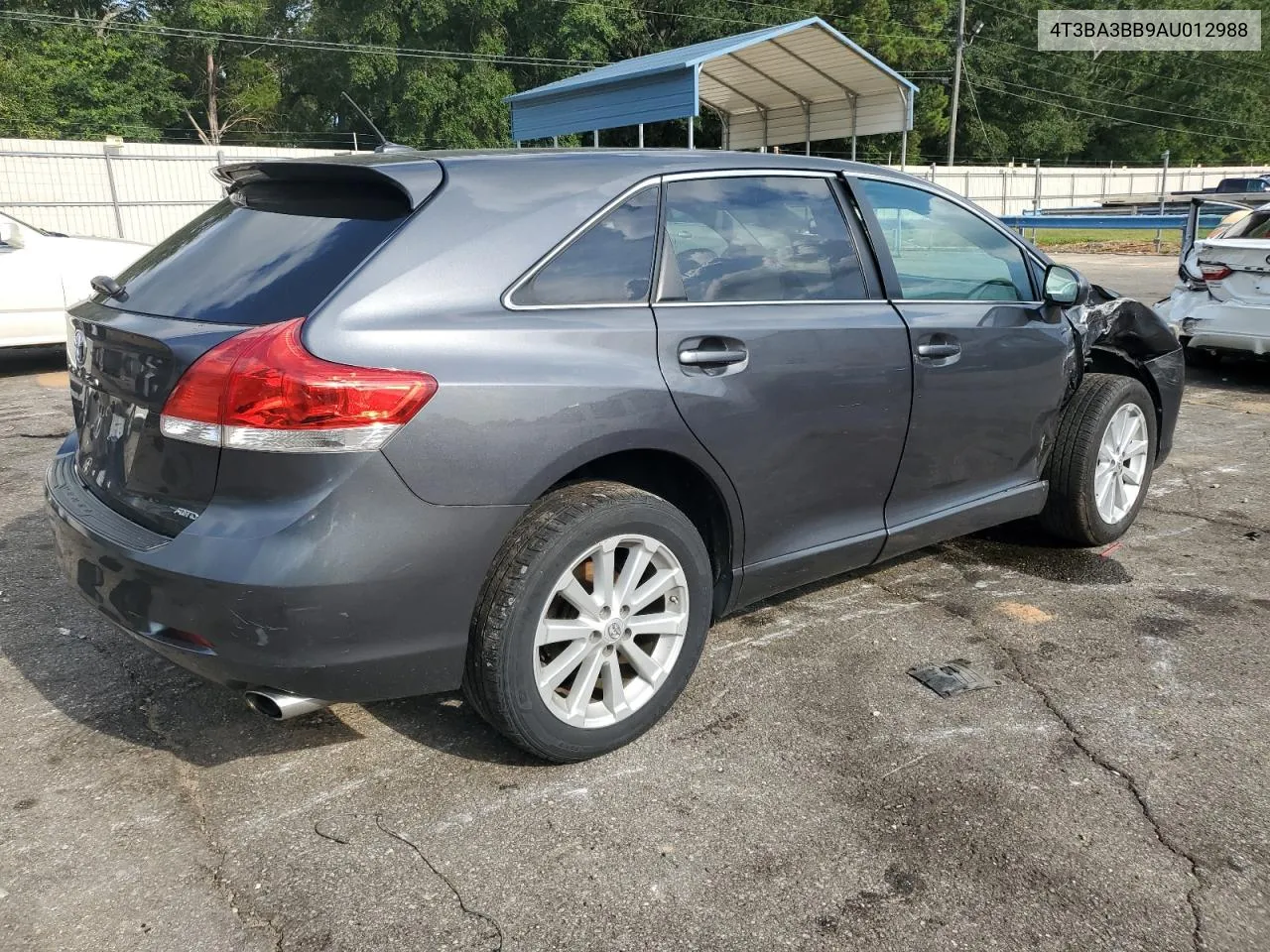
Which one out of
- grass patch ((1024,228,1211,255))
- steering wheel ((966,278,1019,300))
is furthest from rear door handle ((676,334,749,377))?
grass patch ((1024,228,1211,255))

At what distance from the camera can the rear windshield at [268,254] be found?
256 cm

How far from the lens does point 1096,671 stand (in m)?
3.45

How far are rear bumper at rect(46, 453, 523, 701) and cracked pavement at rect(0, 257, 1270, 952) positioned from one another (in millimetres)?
408

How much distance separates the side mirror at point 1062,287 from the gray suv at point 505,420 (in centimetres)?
67

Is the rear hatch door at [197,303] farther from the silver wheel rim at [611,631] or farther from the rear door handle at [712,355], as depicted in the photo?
the silver wheel rim at [611,631]

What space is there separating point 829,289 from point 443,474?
59.3 inches

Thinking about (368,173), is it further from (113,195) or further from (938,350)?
(113,195)

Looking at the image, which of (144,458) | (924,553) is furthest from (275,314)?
(924,553)

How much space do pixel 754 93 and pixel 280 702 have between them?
22.4 m

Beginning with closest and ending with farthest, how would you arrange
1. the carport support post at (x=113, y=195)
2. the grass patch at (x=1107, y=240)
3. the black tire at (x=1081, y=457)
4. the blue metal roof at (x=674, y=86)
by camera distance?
1. the black tire at (x=1081, y=457)
2. the carport support post at (x=113, y=195)
3. the blue metal roof at (x=674, y=86)
4. the grass patch at (x=1107, y=240)

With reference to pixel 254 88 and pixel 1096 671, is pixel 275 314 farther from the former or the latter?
pixel 254 88

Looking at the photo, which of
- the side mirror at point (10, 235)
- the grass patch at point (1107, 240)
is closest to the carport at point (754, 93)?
the grass patch at point (1107, 240)

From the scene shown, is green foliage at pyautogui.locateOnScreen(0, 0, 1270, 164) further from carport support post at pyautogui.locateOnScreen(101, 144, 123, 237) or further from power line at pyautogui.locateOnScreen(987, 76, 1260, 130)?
carport support post at pyautogui.locateOnScreen(101, 144, 123, 237)

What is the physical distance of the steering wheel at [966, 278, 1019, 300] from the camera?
388 centimetres
